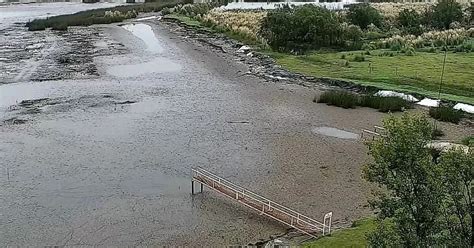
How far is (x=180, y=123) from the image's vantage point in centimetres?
2589

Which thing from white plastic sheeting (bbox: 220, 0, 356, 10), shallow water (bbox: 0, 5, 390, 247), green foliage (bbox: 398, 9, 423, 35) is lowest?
shallow water (bbox: 0, 5, 390, 247)

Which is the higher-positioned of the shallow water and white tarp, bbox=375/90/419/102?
white tarp, bbox=375/90/419/102

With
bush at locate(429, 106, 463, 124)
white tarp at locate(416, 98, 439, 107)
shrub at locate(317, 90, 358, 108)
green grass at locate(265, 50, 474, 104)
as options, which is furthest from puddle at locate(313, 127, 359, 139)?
green grass at locate(265, 50, 474, 104)

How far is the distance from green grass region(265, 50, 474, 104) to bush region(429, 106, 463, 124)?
1908 mm

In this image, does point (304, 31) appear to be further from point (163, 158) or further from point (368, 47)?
point (163, 158)

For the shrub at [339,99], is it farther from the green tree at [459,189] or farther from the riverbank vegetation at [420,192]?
the green tree at [459,189]

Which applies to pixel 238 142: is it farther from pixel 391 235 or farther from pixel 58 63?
pixel 58 63

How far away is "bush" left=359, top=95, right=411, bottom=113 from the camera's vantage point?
89.8 feet

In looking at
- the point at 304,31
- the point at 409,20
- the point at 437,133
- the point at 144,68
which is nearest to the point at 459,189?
the point at 437,133

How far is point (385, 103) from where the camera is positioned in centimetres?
2773

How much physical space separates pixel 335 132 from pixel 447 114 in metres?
5.28

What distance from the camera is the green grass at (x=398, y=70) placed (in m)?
30.2

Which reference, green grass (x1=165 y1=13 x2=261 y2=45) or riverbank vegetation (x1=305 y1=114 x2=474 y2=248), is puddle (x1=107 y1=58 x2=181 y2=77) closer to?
green grass (x1=165 y1=13 x2=261 y2=45)

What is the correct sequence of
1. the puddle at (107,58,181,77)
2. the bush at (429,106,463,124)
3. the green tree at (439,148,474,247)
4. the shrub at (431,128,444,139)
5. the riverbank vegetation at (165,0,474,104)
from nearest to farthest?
the green tree at (439,148,474,247), the shrub at (431,128,444,139), the bush at (429,106,463,124), the riverbank vegetation at (165,0,474,104), the puddle at (107,58,181,77)
